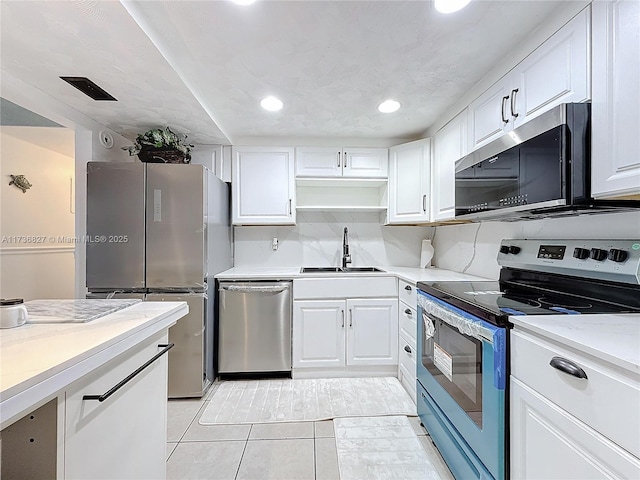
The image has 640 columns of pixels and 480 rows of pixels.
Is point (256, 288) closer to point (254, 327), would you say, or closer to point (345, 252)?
point (254, 327)

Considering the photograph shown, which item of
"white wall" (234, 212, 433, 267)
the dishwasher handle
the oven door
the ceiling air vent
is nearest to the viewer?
the oven door

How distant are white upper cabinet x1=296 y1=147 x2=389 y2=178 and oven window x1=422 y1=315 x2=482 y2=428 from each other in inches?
64.8

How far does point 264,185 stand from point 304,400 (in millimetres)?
1877

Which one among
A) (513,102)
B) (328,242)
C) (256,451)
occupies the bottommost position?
(256,451)

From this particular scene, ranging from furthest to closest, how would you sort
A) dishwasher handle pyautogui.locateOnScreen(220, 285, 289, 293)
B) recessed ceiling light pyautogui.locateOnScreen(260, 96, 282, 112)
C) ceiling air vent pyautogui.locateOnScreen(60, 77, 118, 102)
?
dishwasher handle pyautogui.locateOnScreen(220, 285, 289, 293) < recessed ceiling light pyautogui.locateOnScreen(260, 96, 282, 112) < ceiling air vent pyautogui.locateOnScreen(60, 77, 118, 102)

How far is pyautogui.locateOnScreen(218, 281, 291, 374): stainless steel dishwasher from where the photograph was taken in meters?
2.52

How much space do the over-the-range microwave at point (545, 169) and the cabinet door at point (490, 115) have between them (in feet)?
0.56

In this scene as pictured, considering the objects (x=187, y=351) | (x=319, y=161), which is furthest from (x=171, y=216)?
(x=319, y=161)

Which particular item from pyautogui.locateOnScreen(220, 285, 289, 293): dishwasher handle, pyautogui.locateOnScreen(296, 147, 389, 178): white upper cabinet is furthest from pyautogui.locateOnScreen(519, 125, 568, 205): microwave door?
pyautogui.locateOnScreen(220, 285, 289, 293): dishwasher handle

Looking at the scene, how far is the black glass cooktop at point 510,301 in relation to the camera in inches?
46.0

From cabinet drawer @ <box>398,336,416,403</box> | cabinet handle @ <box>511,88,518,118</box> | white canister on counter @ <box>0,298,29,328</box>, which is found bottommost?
cabinet drawer @ <box>398,336,416,403</box>

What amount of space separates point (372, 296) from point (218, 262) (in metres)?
1.36

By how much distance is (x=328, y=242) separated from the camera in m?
3.21

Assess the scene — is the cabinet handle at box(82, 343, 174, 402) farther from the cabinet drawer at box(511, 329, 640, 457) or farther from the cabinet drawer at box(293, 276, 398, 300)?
the cabinet drawer at box(293, 276, 398, 300)
